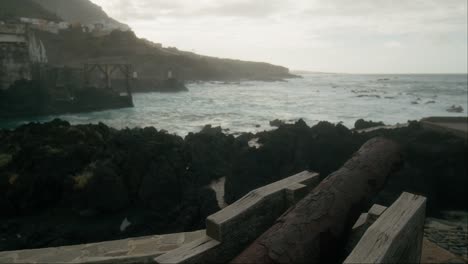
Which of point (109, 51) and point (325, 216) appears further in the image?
point (109, 51)

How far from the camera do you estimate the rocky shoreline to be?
21.6ft

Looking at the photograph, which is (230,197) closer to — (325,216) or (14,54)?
(325,216)

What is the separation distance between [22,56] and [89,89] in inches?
237

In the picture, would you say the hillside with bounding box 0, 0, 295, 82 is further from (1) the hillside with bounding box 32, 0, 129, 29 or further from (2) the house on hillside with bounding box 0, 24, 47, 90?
(1) the hillside with bounding box 32, 0, 129, 29

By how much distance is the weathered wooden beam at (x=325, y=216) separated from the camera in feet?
6.13

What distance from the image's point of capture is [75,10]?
119062mm

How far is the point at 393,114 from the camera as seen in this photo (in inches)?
1347

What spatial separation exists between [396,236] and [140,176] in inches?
243

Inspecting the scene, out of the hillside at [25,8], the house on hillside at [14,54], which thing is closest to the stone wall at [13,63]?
the house on hillside at [14,54]

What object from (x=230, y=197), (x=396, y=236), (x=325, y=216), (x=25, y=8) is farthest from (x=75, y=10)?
(x=396, y=236)

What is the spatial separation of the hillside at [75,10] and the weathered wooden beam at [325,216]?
385ft

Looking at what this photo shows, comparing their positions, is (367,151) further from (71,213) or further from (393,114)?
(393,114)

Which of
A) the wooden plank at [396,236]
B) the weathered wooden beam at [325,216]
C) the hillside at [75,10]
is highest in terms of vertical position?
the hillside at [75,10]

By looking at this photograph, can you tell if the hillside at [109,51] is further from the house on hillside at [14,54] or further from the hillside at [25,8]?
the house on hillside at [14,54]
